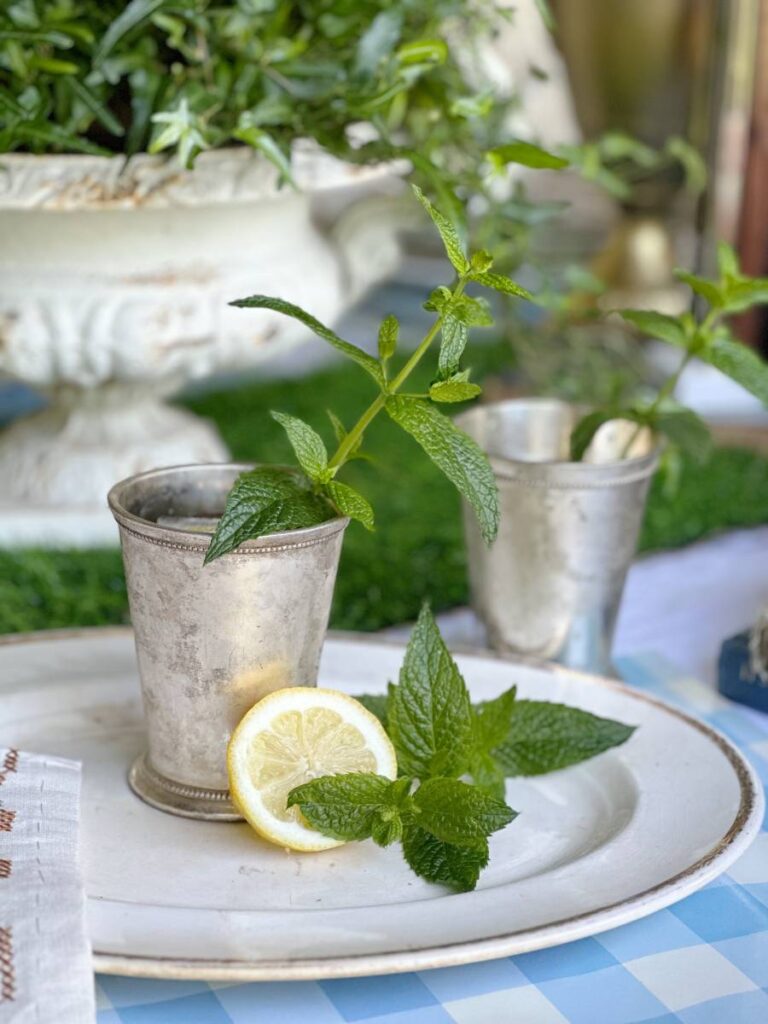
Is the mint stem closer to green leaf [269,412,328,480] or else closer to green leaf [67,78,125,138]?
green leaf [269,412,328,480]

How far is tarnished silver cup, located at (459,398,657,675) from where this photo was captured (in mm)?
648

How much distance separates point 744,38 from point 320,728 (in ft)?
3.64

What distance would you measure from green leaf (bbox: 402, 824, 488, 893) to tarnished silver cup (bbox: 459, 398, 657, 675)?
0.21 metres

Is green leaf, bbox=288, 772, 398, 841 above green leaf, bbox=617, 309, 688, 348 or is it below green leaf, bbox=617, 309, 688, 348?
below

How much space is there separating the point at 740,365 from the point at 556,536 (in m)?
0.12

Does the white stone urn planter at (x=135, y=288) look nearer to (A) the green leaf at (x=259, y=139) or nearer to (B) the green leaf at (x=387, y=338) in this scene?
(A) the green leaf at (x=259, y=139)

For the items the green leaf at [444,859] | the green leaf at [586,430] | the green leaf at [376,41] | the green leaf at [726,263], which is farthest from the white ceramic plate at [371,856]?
the green leaf at [376,41]

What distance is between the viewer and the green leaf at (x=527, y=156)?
23.4 inches

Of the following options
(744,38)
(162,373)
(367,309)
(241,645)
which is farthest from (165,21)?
(367,309)

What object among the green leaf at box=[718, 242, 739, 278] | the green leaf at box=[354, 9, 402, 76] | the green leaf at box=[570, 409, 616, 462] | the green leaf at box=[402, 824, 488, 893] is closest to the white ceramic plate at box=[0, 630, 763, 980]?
the green leaf at box=[402, 824, 488, 893]

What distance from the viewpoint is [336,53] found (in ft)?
2.60

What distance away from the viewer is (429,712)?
1.71 ft

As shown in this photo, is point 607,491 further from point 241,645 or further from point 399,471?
point 399,471

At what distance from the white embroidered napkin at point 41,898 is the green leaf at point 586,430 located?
0.29 m
